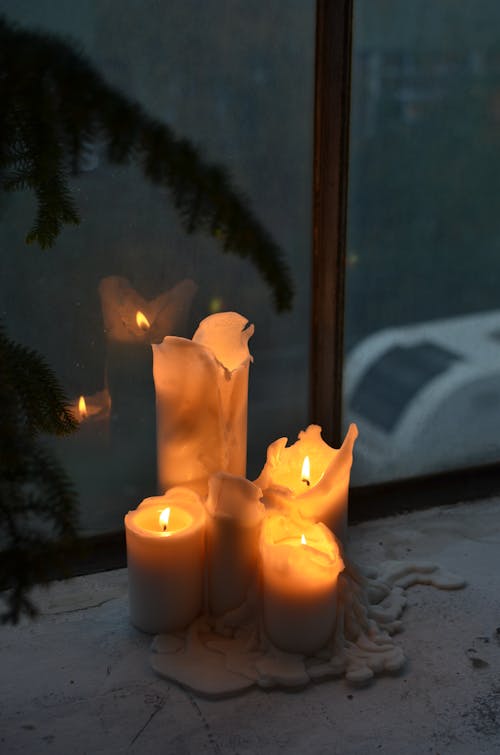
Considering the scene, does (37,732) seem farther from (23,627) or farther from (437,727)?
(437,727)

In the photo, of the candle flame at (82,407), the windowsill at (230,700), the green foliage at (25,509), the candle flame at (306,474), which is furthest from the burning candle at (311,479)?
the green foliage at (25,509)

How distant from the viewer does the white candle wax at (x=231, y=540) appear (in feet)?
4.33

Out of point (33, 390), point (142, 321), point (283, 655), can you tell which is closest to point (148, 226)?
point (142, 321)

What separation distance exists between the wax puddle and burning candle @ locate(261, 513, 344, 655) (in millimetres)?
23

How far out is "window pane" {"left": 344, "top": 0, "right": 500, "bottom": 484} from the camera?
1585 millimetres

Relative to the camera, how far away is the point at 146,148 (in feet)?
2.26

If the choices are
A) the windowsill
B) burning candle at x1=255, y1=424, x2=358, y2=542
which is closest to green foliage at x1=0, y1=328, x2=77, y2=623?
the windowsill

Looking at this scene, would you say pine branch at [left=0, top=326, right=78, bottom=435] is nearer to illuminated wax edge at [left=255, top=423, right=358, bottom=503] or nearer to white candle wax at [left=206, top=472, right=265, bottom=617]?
white candle wax at [left=206, top=472, right=265, bottom=617]

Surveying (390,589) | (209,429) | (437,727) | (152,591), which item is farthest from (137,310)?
(437,727)

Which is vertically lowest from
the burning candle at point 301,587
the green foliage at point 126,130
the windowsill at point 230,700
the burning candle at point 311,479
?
the windowsill at point 230,700

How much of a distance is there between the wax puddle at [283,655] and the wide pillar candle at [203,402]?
0.80ft

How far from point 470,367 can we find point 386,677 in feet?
2.62

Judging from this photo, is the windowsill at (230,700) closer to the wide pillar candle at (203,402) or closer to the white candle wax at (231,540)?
the white candle wax at (231,540)

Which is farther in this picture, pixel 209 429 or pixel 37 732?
pixel 209 429
